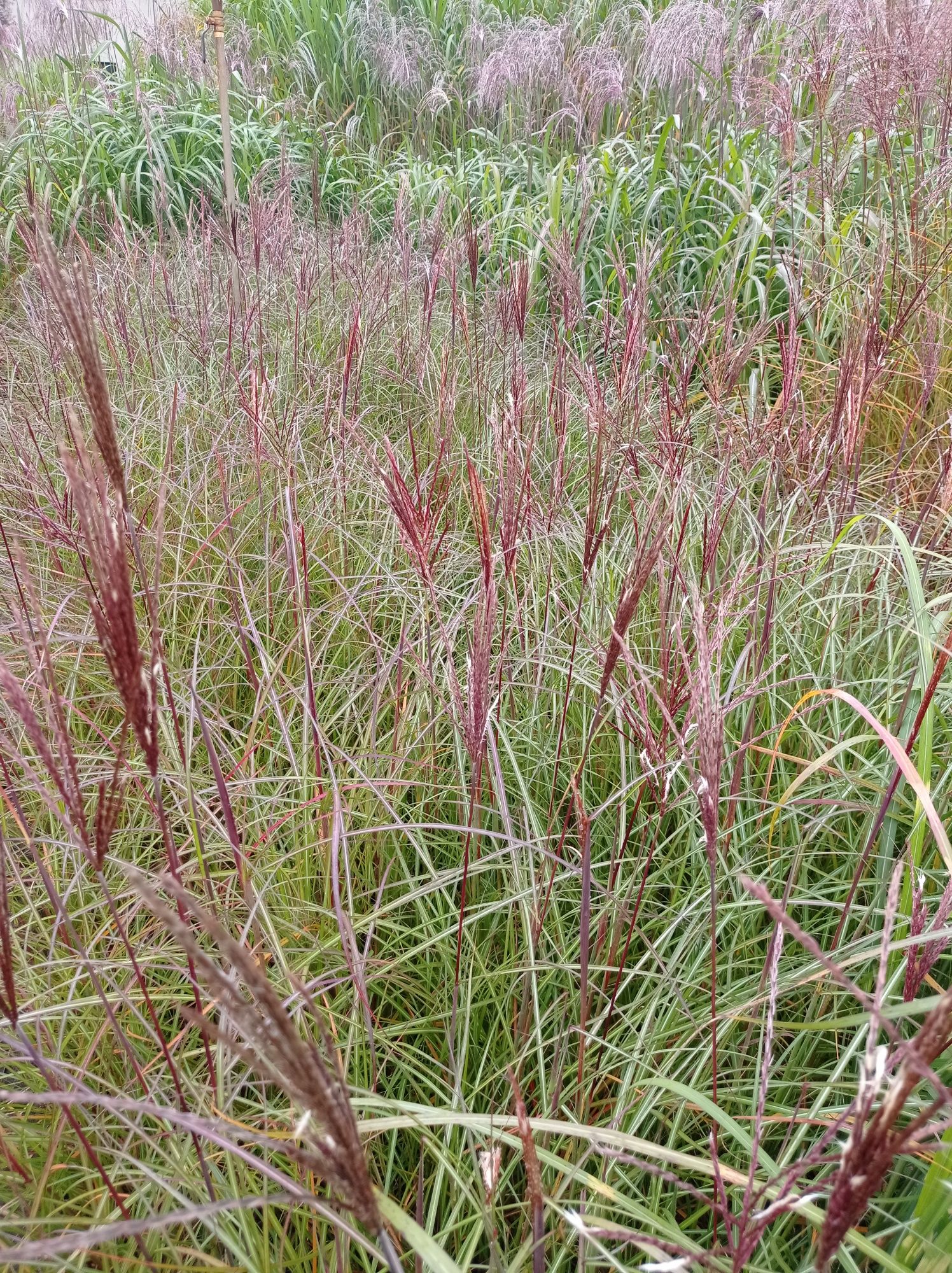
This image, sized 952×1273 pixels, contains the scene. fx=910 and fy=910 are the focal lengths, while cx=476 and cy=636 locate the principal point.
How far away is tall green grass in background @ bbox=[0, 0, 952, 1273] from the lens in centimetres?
70

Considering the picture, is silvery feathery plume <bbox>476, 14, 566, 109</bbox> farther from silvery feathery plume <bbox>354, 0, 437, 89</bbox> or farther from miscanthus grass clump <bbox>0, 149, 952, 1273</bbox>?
miscanthus grass clump <bbox>0, 149, 952, 1273</bbox>

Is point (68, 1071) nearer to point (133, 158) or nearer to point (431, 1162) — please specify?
point (431, 1162)

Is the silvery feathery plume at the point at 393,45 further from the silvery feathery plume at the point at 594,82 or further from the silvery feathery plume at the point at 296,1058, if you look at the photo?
the silvery feathery plume at the point at 296,1058

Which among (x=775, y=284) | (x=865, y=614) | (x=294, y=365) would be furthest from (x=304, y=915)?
(x=775, y=284)

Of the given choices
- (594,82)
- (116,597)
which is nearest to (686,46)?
(594,82)

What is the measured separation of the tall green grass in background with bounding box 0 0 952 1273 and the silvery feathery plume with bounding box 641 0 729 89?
1.01 metres

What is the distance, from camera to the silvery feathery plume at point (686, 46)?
3805 millimetres

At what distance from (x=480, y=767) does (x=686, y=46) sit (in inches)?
159

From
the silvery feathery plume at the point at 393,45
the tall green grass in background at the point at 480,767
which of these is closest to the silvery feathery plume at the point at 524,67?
the silvery feathery plume at the point at 393,45

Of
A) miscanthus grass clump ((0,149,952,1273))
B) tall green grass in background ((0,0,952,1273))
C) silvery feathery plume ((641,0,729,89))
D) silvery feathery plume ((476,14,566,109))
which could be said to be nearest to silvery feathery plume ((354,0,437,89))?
silvery feathery plume ((476,14,566,109))

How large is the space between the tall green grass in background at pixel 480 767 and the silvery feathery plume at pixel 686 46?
101 cm

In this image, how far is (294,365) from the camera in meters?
2.19

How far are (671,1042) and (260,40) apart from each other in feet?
25.0

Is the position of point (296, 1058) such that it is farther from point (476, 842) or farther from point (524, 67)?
point (524, 67)
